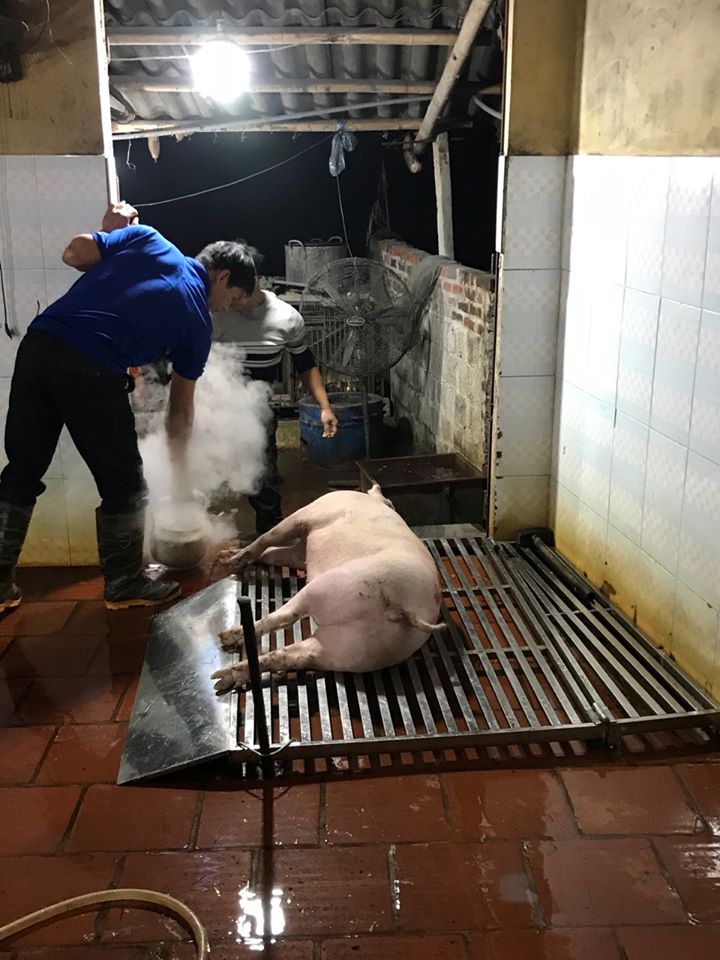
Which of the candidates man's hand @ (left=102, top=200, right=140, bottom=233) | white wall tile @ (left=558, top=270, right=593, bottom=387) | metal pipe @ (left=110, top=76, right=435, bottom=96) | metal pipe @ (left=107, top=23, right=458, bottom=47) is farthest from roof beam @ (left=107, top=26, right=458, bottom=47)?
white wall tile @ (left=558, top=270, right=593, bottom=387)

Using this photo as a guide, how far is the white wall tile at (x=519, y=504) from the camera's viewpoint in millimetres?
4535

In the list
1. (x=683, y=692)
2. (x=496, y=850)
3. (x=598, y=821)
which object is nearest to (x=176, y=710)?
(x=496, y=850)

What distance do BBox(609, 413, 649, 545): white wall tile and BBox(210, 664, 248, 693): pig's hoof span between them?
1.77m

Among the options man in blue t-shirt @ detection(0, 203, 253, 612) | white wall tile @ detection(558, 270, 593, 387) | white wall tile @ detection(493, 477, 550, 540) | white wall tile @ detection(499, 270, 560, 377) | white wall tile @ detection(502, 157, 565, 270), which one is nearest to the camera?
man in blue t-shirt @ detection(0, 203, 253, 612)

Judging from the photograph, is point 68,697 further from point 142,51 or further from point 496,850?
point 142,51

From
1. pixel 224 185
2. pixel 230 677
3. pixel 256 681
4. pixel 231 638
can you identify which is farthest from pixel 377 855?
pixel 224 185

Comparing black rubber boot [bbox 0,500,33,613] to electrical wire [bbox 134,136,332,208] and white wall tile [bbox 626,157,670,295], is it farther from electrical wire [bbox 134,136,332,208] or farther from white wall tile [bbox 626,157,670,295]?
electrical wire [bbox 134,136,332,208]

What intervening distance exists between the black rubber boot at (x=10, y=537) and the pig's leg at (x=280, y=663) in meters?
1.32

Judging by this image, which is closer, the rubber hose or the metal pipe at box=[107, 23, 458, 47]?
the rubber hose

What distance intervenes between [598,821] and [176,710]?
153 cm

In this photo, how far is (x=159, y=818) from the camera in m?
2.62

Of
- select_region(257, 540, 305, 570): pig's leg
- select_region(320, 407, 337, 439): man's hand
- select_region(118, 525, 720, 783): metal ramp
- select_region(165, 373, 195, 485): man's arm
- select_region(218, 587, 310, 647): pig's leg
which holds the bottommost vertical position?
select_region(118, 525, 720, 783): metal ramp

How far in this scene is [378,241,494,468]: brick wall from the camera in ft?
18.9

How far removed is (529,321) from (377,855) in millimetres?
2835
